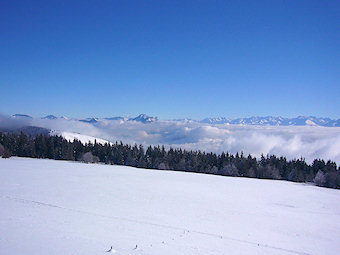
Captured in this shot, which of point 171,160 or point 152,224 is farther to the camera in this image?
point 171,160

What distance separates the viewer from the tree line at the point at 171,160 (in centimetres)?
8576

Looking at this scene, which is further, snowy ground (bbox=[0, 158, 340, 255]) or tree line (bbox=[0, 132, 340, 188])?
tree line (bbox=[0, 132, 340, 188])

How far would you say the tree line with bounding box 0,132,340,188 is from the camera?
281 feet

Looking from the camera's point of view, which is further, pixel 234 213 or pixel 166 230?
pixel 234 213

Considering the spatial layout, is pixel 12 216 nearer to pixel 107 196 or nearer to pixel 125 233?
pixel 125 233

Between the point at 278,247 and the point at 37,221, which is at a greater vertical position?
the point at 37,221

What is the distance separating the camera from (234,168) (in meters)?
85.2

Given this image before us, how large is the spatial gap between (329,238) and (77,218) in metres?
21.8

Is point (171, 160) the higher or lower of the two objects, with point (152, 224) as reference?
higher

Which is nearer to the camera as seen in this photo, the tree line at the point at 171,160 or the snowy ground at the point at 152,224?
the snowy ground at the point at 152,224

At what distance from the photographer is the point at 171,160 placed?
3831 inches

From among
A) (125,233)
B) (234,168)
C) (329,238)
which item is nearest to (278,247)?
(329,238)

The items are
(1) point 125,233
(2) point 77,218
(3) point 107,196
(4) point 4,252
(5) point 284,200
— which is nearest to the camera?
(4) point 4,252

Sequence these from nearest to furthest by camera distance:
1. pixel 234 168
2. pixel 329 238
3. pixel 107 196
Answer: pixel 329 238, pixel 107 196, pixel 234 168
